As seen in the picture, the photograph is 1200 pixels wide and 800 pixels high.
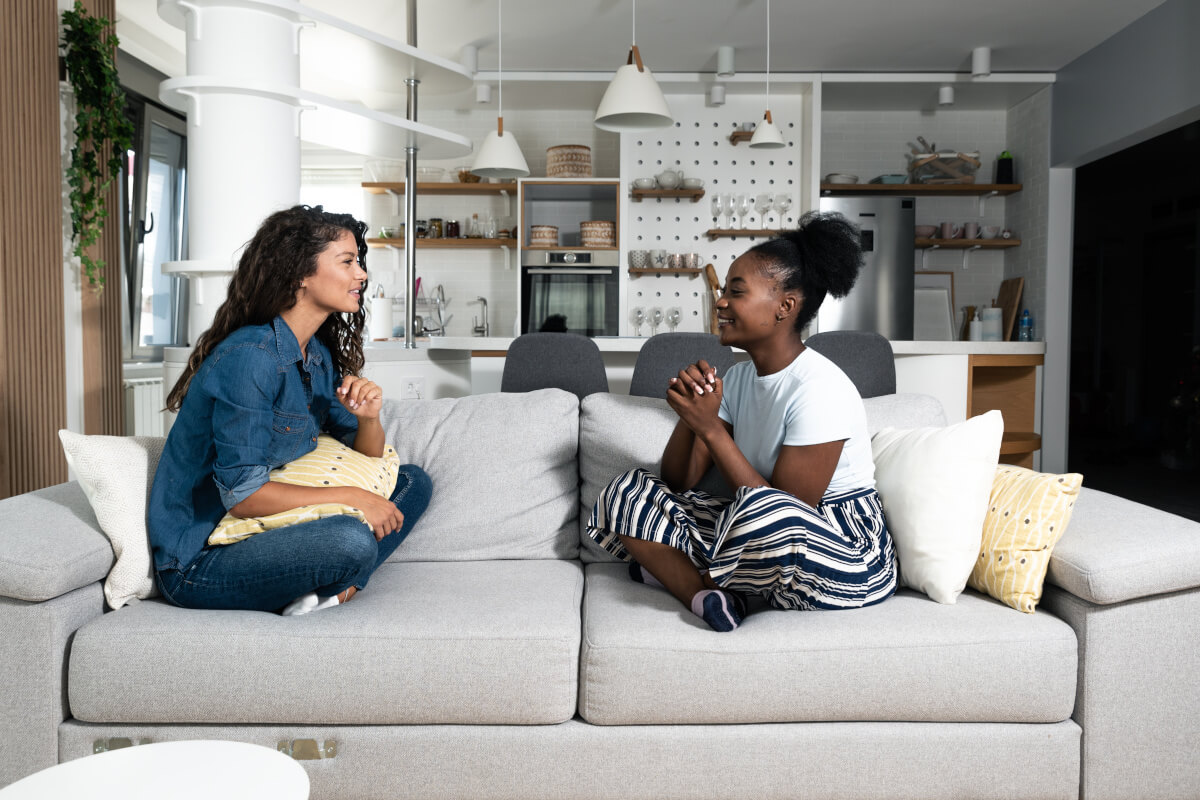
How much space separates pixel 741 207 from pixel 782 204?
0.28 meters

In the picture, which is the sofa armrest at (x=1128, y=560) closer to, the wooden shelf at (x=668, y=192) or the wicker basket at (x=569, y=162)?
the wooden shelf at (x=668, y=192)

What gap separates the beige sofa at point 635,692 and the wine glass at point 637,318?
454cm

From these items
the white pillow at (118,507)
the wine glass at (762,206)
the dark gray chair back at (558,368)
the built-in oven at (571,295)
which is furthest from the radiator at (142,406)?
the wine glass at (762,206)

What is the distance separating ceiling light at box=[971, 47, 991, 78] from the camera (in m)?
5.29

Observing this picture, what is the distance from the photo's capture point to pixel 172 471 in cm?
167

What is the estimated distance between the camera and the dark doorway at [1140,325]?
17.6ft

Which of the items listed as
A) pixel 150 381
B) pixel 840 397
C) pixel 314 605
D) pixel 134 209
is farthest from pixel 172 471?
pixel 134 209

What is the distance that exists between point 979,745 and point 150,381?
467cm

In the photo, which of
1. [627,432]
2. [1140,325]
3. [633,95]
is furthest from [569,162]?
[627,432]

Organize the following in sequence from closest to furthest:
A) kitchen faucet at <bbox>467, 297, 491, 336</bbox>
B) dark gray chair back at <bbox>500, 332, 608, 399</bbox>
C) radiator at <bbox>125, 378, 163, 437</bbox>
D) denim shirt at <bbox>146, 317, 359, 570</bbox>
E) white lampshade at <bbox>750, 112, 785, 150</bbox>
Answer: denim shirt at <bbox>146, 317, 359, 570</bbox>
dark gray chair back at <bbox>500, 332, 608, 399</bbox>
radiator at <bbox>125, 378, 163, 437</bbox>
white lampshade at <bbox>750, 112, 785, 150</bbox>
kitchen faucet at <bbox>467, 297, 491, 336</bbox>

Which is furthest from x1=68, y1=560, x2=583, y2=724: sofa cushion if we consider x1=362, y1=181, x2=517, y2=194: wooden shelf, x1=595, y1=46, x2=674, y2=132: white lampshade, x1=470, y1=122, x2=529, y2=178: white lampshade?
x1=362, y1=181, x2=517, y2=194: wooden shelf

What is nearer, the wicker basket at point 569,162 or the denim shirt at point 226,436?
the denim shirt at point 226,436

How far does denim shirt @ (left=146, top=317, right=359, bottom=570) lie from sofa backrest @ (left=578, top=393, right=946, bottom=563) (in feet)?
2.28

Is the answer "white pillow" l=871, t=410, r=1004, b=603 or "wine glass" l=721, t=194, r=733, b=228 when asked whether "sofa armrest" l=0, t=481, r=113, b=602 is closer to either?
"white pillow" l=871, t=410, r=1004, b=603
